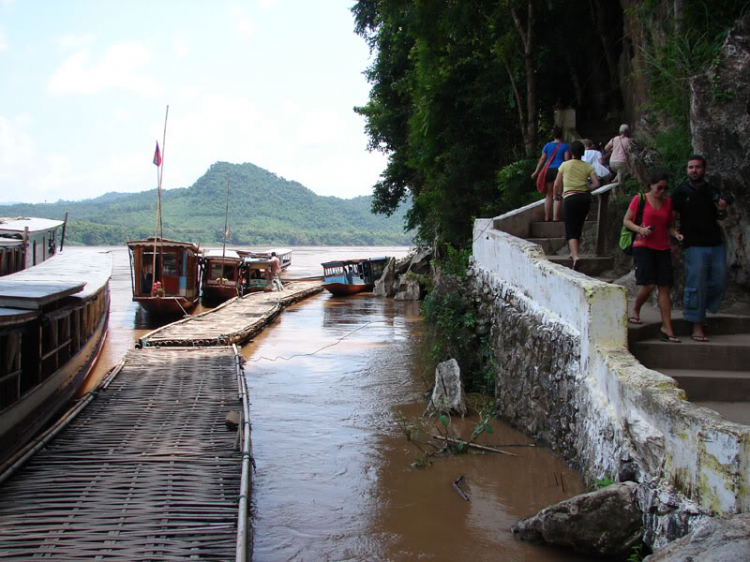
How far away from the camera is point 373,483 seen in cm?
628

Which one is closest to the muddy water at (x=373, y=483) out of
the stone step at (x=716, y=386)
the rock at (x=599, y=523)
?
the rock at (x=599, y=523)

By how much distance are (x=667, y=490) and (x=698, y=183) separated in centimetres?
310

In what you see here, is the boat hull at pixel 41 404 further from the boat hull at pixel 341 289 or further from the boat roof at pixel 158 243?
the boat hull at pixel 341 289

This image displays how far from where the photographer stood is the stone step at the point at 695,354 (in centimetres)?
524

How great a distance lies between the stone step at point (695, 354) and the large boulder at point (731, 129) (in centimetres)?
159

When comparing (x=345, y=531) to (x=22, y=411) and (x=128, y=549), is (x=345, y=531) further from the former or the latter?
(x=22, y=411)

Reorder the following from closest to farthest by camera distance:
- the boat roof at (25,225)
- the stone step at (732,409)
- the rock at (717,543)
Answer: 1. the rock at (717,543)
2. the stone step at (732,409)
3. the boat roof at (25,225)

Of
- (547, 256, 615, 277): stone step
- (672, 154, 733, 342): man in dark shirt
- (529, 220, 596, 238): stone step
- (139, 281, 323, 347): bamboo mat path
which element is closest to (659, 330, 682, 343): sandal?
(672, 154, 733, 342): man in dark shirt

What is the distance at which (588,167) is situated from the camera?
25.0ft

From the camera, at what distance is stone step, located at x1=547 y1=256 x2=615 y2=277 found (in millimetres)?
8094

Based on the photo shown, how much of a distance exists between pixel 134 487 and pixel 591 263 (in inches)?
237

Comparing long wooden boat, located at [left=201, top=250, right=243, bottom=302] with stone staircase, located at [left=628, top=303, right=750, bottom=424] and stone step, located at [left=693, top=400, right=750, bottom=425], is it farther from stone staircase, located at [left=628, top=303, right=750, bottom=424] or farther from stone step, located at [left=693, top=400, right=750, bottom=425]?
stone step, located at [left=693, top=400, right=750, bottom=425]

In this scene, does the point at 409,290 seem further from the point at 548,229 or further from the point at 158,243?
the point at 548,229

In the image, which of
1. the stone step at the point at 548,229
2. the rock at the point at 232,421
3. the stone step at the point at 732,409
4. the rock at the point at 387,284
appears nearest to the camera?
the stone step at the point at 732,409
